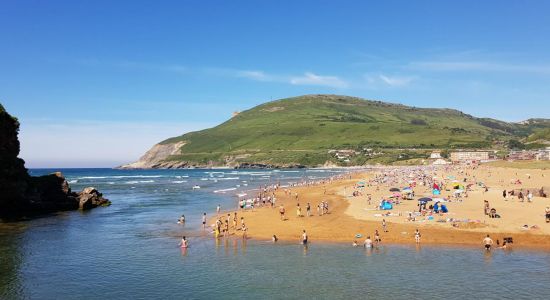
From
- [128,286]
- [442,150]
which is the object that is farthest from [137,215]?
[442,150]

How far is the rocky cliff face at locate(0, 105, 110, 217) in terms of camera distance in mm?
49062

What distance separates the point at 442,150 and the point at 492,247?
178599 millimetres

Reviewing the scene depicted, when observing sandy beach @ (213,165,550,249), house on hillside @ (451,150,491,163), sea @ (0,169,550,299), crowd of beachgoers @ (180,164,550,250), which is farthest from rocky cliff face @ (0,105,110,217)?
house on hillside @ (451,150,491,163)

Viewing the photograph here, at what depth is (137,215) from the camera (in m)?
53.0

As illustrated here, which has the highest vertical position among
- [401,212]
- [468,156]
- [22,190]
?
[468,156]

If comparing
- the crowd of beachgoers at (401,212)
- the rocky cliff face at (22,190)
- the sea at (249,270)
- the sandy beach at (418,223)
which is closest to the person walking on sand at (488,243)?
the crowd of beachgoers at (401,212)

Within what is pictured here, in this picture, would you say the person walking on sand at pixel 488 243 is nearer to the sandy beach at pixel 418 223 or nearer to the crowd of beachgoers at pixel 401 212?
the crowd of beachgoers at pixel 401 212

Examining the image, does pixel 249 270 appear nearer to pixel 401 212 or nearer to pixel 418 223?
pixel 418 223

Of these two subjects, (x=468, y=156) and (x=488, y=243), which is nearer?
(x=488, y=243)

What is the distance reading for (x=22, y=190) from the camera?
51438 millimetres

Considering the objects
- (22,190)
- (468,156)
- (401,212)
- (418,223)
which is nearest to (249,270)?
(418,223)

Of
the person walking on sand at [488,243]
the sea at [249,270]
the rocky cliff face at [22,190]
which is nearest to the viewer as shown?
the sea at [249,270]

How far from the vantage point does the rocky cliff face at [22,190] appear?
49.1 metres

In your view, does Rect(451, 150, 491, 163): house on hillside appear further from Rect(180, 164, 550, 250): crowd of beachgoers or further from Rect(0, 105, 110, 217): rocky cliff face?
Rect(0, 105, 110, 217): rocky cliff face
